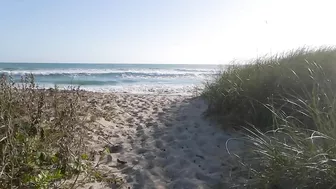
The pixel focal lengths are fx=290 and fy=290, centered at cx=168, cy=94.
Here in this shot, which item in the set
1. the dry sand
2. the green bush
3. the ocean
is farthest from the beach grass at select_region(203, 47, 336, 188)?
the ocean

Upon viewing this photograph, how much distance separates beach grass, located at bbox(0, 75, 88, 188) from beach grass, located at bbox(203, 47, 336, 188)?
5.40 ft

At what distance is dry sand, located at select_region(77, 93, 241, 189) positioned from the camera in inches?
121

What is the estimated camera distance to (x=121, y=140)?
4.42m

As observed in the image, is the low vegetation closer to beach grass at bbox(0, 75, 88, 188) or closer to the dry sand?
beach grass at bbox(0, 75, 88, 188)

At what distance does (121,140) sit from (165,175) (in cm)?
143

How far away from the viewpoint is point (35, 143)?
2758 mm

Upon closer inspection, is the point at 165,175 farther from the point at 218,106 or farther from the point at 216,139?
the point at 218,106

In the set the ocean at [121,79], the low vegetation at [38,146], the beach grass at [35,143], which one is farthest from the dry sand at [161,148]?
the ocean at [121,79]

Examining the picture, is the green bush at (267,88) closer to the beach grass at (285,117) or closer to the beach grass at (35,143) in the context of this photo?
the beach grass at (285,117)

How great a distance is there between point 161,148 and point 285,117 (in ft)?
5.43

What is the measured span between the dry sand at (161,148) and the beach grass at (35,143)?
33 cm

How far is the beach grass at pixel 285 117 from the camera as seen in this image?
7.18 ft

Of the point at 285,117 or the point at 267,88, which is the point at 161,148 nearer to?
the point at 285,117

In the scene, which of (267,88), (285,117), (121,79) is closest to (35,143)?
(285,117)
